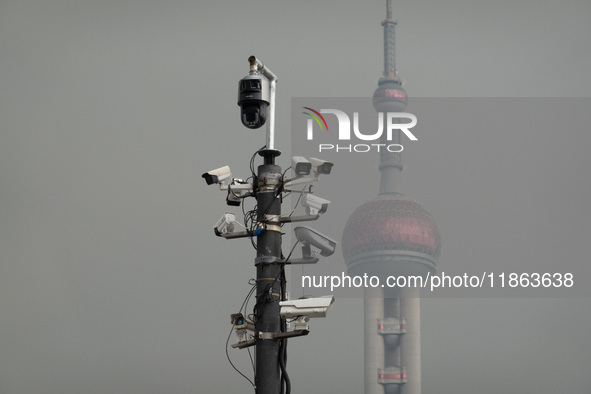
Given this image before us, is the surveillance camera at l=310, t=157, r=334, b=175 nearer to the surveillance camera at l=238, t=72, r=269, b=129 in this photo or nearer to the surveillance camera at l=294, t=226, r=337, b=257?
the surveillance camera at l=294, t=226, r=337, b=257

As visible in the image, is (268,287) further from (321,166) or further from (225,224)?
(321,166)

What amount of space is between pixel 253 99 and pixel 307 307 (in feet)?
14.9

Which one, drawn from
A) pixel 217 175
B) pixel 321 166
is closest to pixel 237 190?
pixel 217 175

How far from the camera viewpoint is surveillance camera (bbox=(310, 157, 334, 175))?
2073 cm

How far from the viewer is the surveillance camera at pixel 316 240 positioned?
68.2ft

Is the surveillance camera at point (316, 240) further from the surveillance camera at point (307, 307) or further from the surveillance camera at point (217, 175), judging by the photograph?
the surveillance camera at point (217, 175)

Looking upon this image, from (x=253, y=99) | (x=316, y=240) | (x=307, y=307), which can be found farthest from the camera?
(x=253, y=99)

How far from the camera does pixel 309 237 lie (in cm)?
2086

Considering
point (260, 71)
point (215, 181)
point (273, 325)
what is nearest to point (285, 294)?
point (273, 325)

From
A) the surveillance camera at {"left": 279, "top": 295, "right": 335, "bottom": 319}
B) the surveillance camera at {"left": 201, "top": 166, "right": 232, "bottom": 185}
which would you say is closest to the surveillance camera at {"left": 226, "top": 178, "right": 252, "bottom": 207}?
the surveillance camera at {"left": 201, "top": 166, "right": 232, "bottom": 185}

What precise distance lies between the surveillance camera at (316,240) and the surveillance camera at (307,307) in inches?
37.4

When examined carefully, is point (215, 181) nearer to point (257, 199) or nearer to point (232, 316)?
point (257, 199)

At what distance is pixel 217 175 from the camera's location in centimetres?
2178

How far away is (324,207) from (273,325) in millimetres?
2568
